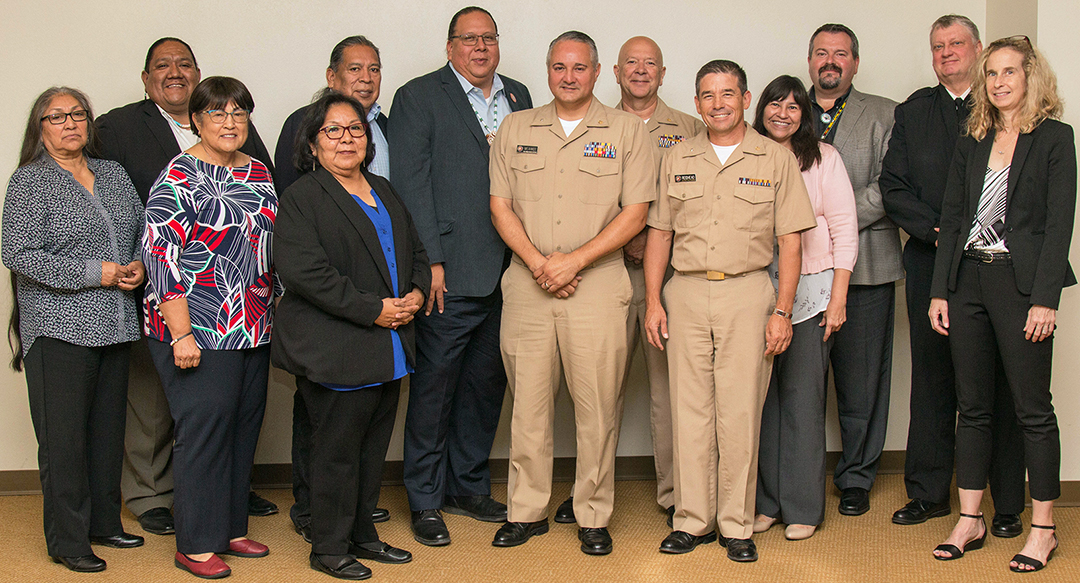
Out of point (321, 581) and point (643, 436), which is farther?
point (643, 436)

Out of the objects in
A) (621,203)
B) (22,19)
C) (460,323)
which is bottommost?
(460,323)

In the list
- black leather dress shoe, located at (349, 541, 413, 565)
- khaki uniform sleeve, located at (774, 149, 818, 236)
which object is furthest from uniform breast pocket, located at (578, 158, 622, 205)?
black leather dress shoe, located at (349, 541, 413, 565)

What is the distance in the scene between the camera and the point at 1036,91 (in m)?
2.79

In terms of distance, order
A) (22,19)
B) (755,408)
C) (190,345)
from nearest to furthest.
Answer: (190,345), (755,408), (22,19)

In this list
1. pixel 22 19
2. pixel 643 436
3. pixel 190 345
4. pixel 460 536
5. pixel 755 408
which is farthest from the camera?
pixel 643 436

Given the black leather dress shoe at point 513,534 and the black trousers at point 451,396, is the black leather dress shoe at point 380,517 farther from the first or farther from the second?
the black leather dress shoe at point 513,534

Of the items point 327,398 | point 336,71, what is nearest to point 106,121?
point 336,71

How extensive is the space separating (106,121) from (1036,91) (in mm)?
3316

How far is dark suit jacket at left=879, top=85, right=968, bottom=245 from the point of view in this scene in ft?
10.6

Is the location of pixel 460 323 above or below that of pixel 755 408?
above

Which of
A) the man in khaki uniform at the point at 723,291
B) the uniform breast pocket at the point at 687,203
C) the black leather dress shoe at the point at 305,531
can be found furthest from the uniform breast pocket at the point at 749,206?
the black leather dress shoe at the point at 305,531

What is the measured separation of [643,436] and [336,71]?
2.15m

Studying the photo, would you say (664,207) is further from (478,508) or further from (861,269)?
(478,508)

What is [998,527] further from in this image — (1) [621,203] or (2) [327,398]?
(2) [327,398]
